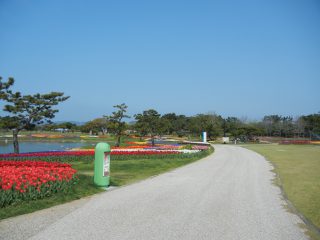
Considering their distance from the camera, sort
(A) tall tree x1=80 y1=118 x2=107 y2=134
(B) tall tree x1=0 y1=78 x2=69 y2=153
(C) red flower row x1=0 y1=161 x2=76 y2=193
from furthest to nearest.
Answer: (A) tall tree x1=80 y1=118 x2=107 y2=134 < (B) tall tree x1=0 y1=78 x2=69 y2=153 < (C) red flower row x1=0 y1=161 x2=76 y2=193

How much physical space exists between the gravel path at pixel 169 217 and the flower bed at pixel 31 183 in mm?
900

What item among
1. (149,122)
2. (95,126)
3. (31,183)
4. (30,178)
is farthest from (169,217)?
(95,126)

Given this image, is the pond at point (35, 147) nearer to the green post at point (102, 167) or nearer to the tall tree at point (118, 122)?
the tall tree at point (118, 122)

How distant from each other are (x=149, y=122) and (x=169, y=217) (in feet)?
135

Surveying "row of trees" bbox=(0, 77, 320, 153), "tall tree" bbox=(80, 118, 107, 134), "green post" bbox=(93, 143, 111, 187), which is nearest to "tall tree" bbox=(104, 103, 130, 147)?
"row of trees" bbox=(0, 77, 320, 153)

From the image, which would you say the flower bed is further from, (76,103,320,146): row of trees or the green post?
(76,103,320,146): row of trees

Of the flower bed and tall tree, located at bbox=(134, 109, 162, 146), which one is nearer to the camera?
the flower bed

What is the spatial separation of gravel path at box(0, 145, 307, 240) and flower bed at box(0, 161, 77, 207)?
90cm

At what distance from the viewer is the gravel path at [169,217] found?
20.9ft

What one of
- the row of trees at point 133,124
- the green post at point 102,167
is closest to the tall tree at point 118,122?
the row of trees at point 133,124

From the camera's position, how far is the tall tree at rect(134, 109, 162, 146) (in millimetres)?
48500

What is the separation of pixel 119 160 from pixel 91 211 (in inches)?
582

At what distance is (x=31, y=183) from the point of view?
Answer: 902cm

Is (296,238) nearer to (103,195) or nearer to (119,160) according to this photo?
(103,195)
